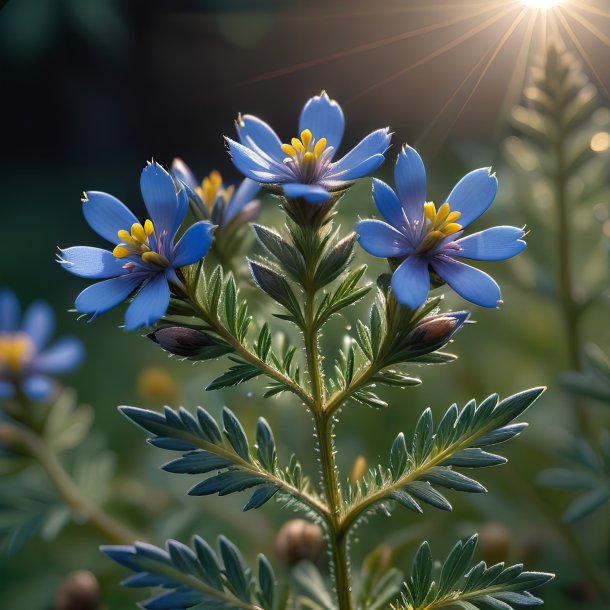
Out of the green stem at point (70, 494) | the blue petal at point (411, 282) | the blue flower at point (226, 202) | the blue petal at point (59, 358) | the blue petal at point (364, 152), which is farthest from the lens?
the blue petal at point (59, 358)

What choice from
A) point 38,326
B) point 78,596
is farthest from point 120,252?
point 38,326

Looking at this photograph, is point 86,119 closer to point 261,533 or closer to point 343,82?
point 343,82

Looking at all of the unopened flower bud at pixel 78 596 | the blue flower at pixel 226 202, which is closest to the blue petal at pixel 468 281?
the blue flower at pixel 226 202

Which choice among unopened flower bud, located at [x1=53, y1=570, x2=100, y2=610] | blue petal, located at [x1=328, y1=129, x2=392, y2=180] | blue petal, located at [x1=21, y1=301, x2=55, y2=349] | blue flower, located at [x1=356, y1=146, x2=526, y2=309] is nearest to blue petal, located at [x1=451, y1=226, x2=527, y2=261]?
blue flower, located at [x1=356, y1=146, x2=526, y2=309]

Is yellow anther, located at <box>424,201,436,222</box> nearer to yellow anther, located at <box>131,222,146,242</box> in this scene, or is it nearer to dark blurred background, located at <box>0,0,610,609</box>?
yellow anther, located at <box>131,222,146,242</box>

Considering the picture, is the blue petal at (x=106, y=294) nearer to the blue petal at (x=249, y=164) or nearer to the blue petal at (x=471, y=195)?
the blue petal at (x=249, y=164)

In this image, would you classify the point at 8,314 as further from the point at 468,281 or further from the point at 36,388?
the point at 468,281

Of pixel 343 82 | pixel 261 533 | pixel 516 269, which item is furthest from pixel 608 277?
pixel 343 82
